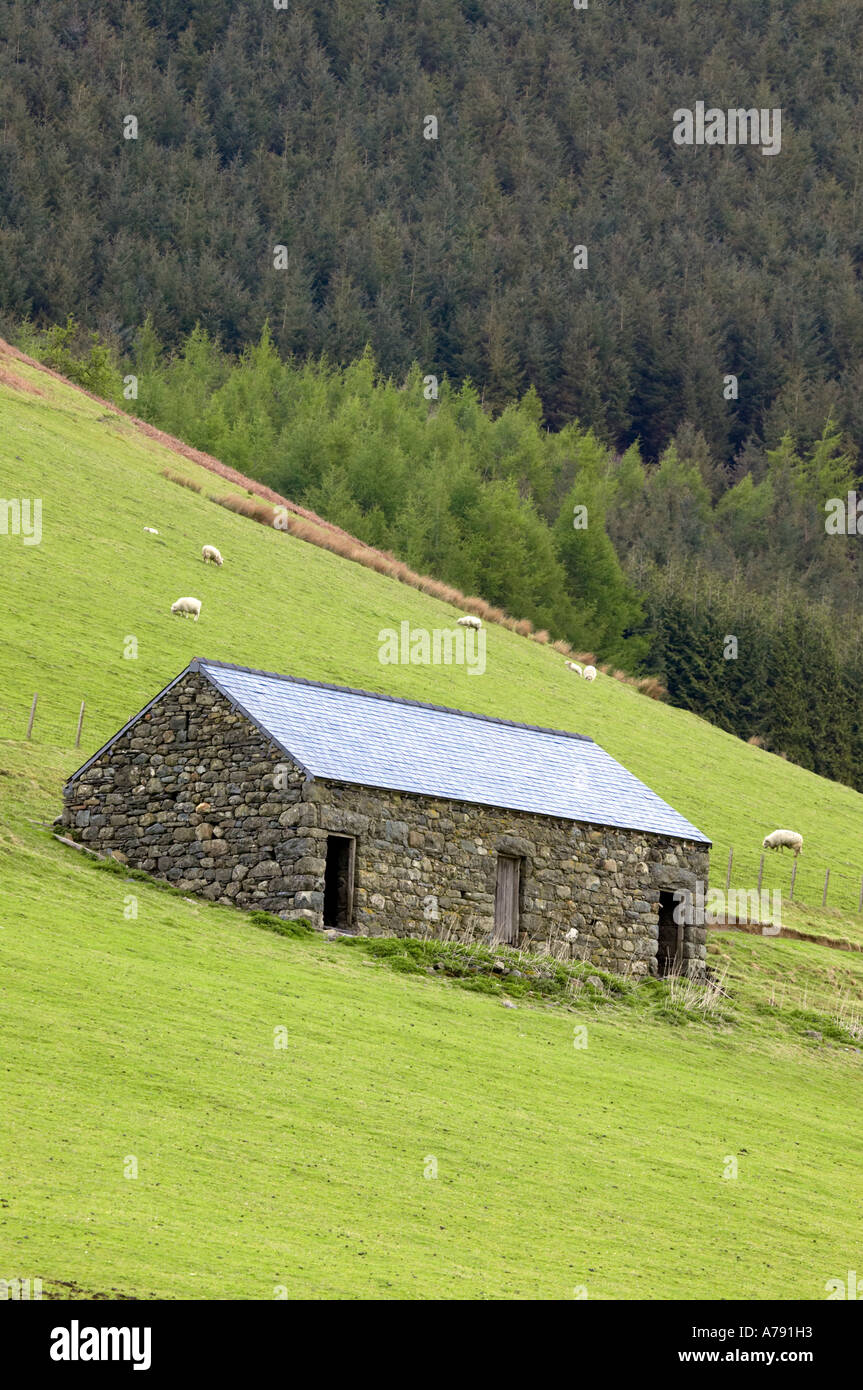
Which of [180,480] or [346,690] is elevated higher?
[180,480]

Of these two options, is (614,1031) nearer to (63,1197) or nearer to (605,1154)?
(605,1154)

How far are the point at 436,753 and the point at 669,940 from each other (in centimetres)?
599

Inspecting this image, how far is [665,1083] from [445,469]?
88.1 meters

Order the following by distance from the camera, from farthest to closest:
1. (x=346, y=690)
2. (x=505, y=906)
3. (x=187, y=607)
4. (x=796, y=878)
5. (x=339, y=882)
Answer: (x=187, y=607)
(x=796, y=878)
(x=346, y=690)
(x=505, y=906)
(x=339, y=882)

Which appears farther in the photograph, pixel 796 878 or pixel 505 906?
pixel 796 878

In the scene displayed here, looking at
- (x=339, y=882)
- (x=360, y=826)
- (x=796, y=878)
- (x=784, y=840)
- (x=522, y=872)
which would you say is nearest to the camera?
(x=360, y=826)

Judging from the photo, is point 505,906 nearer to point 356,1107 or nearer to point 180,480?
point 356,1107

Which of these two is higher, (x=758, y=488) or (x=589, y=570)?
(x=758, y=488)

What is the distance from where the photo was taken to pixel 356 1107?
72.6 feet

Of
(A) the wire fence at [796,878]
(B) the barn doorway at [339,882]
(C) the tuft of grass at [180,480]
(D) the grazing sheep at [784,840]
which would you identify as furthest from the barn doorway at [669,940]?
(C) the tuft of grass at [180,480]

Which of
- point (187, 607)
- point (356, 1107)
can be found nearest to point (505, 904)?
point (356, 1107)

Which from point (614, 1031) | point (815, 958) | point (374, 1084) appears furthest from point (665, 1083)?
point (815, 958)

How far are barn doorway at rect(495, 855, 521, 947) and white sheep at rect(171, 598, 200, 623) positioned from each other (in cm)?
2192
